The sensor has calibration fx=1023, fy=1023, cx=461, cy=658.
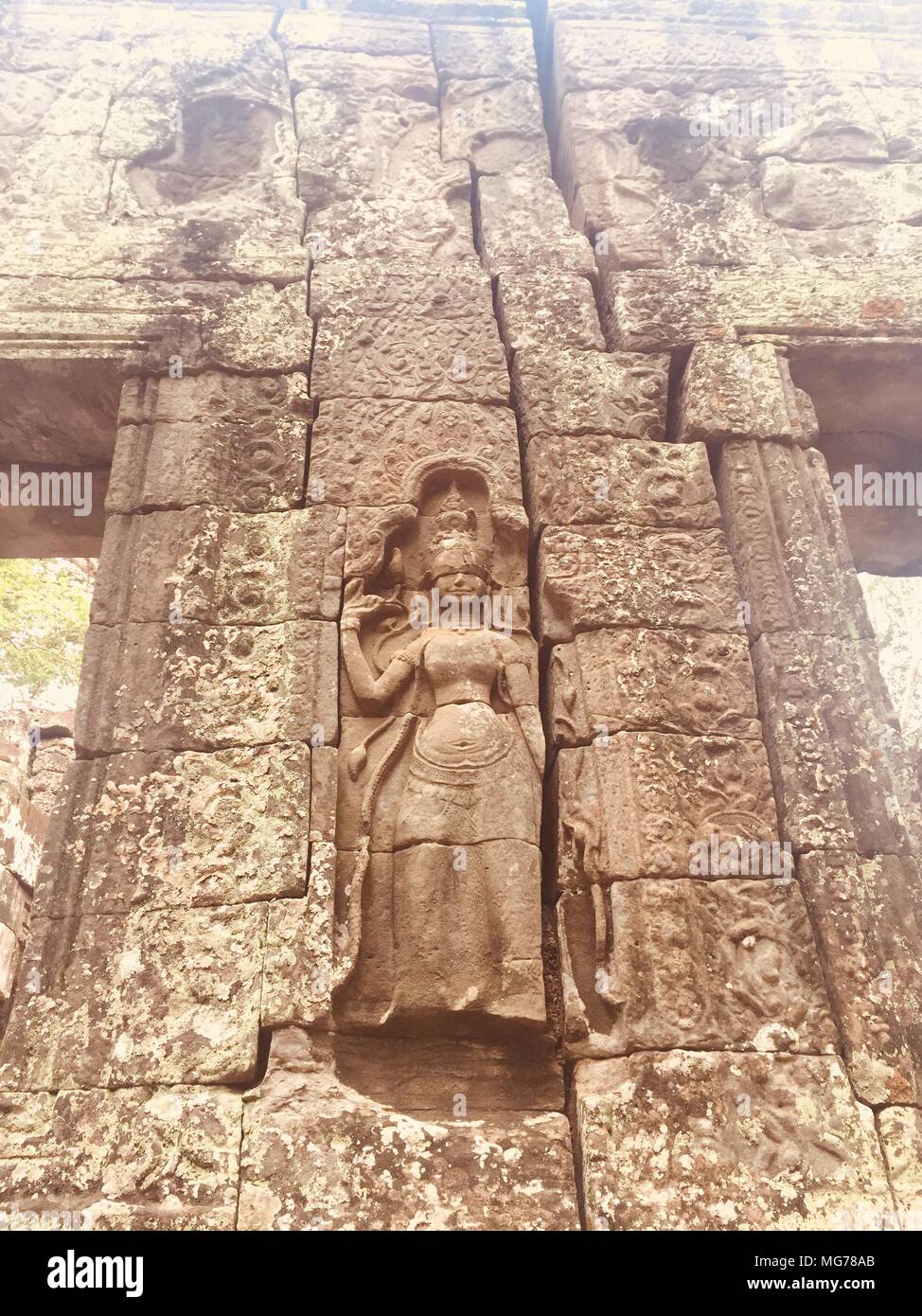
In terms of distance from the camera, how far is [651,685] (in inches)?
172

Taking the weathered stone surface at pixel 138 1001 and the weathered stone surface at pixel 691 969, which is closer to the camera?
the weathered stone surface at pixel 138 1001

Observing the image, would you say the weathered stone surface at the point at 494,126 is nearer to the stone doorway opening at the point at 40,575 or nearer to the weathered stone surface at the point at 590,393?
the weathered stone surface at the point at 590,393

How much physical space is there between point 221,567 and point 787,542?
264 centimetres

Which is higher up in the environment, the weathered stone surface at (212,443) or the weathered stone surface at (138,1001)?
the weathered stone surface at (212,443)

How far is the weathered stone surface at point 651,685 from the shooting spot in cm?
430

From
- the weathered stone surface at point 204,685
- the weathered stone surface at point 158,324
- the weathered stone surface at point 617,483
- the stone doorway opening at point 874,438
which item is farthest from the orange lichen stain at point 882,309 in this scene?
the weathered stone surface at point 204,685

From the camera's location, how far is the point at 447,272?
224 inches

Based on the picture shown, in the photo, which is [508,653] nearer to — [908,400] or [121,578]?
[121,578]

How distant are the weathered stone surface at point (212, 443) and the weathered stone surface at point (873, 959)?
2926 mm

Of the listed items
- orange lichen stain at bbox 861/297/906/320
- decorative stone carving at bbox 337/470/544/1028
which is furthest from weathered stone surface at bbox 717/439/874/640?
decorative stone carving at bbox 337/470/544/1028

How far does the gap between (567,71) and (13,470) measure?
4444 mm

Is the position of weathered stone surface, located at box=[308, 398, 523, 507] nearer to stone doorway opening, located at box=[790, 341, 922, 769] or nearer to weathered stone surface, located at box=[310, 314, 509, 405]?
weathered stone surface, located at box=[310, 314, 509, 405]

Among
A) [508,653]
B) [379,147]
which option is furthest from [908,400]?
[379,147]

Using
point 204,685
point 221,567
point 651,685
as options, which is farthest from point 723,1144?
point 221,567
